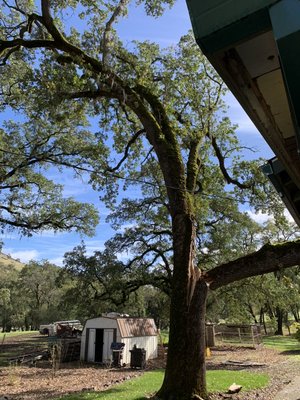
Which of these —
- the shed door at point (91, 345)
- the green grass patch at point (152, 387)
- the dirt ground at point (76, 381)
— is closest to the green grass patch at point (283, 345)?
the dirt ground at point (76, 381)

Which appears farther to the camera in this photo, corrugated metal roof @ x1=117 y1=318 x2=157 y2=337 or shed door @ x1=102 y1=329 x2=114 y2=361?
corrugated metal roof @ x1=117 y1=318 x2=157 y2=337

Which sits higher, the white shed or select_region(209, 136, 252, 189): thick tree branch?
select_region(209, 136, 252, 189): thick tree branch

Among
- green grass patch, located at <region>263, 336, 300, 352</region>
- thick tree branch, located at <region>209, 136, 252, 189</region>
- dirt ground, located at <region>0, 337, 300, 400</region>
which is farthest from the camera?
green grass patch, located at <region>263, 336, 300, 352</region>

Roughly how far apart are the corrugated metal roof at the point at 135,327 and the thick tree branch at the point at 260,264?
61.1ft

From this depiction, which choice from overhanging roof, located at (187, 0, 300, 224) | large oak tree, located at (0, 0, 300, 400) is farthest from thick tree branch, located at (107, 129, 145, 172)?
overhanging roof, located at (187, 0, 300, 224)

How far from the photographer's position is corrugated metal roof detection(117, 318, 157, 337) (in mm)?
27720

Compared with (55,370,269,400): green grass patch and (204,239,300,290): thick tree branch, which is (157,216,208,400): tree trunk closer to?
(204,239,300,290): thick tree branch

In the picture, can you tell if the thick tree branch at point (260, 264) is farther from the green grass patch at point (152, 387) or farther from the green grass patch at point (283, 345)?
the green grass patch at point (283, 345)

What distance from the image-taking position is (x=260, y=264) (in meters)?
9.80

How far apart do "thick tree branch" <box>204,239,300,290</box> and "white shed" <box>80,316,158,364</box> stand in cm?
1782

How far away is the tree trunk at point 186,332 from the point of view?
9461 mm

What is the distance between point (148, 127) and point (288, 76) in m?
10.5

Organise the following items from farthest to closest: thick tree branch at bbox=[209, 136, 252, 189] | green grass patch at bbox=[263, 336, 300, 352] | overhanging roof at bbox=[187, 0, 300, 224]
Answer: green grass patch at bbox=[263, 336, 300, 352], thick tree branch at bbox=[209, 136, 252, 189], overhanging roof at bbox=[187, 0, 300, 224]

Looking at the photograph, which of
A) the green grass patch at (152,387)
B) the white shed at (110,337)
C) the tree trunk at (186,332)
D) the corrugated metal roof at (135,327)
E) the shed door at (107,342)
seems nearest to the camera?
the tree trunk at (186,332)
